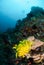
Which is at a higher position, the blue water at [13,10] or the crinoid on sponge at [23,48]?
the blue water at [13,10]

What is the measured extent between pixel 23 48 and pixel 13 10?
3.87 metres

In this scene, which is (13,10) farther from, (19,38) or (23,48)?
(23,48)

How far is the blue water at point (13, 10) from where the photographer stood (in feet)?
27.5

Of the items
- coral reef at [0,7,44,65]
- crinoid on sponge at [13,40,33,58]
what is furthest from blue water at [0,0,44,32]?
crinoid on sponge at [13,40,33,58]

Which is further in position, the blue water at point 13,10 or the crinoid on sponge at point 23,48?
the blue water at point 13,10

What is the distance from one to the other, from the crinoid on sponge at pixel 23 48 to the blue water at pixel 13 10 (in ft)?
10.2

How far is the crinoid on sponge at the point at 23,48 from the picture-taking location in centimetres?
504

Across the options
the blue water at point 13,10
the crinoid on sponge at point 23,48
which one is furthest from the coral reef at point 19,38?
the blue water at point 13,10

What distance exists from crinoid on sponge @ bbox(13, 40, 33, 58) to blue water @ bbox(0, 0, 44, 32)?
3.11 m

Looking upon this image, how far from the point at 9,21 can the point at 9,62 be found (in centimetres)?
360

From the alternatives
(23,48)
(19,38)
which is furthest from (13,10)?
(23,48)

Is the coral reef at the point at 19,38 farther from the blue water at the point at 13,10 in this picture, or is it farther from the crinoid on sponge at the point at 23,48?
the blue water at the point at 13,10

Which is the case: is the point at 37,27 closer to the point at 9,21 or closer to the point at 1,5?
the point at 9,21

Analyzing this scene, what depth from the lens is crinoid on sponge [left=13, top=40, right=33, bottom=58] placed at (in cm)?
504
